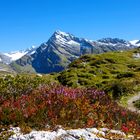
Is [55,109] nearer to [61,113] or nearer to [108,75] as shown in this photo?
[61,113]

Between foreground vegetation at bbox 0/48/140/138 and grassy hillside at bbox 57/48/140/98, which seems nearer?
foreground vegetation at bbox 0/48/140/138

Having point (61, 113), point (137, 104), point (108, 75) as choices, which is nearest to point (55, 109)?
point (61, 113)

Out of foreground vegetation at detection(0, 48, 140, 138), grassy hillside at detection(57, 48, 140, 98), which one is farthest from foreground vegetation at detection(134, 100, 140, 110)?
foreground vegetation at detection(0, 48, 140, 138)

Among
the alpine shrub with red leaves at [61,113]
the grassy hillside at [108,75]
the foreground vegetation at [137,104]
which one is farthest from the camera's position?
the grassy hillside at [108,75]

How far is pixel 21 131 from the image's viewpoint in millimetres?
14117

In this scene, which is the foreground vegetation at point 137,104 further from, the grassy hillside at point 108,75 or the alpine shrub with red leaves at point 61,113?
the alpine shrub with red leaves at point 61,113

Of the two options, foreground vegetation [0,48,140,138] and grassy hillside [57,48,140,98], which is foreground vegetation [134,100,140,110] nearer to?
grassy hillside [57,48,140,98]

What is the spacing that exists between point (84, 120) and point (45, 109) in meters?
1.66

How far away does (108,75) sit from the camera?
167 feet

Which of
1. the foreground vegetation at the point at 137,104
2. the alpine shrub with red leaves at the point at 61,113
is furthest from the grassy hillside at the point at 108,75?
the alpine shrub with red leaves at the point at 61,113

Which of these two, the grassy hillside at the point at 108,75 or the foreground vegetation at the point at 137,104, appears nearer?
the foreground vegetation at the point at 137,104

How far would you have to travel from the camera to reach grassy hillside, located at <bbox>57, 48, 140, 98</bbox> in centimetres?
3984

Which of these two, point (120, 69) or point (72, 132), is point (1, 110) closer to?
point (72, 132)

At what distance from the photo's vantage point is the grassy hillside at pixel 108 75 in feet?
131
